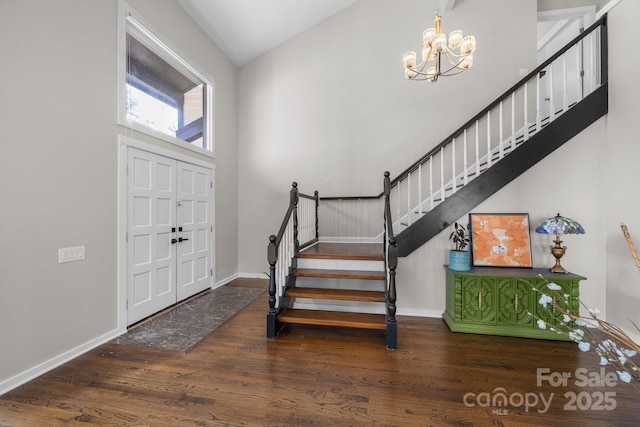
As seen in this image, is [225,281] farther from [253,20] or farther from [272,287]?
[253,20]

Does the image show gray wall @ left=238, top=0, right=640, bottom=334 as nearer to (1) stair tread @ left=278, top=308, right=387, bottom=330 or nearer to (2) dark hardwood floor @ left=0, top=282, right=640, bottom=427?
(1) stair tread @ left=278, top=308, right=387, bottom=330

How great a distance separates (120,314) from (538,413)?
12.6 ft

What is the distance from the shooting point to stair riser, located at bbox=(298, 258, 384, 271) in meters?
3.46

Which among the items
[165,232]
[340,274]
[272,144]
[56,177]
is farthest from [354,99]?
[56,177]

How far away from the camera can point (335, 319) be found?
9.80ft

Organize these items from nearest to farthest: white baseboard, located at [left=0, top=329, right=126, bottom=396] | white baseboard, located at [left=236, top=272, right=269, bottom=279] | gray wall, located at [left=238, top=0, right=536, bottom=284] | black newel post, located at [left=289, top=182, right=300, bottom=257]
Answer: white baseboard, located at [left=0, top=329, right=126, bottom=396]
black newel post, located at [left=289, top=182, right=300, bottom=257]
gray wall, located at [left=238, top=0, right=536, bottom=284]
white baseboard, located at [left=236, top=272, right=269, bottom=279]

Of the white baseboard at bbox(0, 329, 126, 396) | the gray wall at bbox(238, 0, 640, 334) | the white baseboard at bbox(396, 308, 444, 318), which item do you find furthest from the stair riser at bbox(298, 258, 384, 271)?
the white baseboard at bbox(0, 329, 126, 396)

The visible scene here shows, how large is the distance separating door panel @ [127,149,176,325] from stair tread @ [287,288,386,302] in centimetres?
177

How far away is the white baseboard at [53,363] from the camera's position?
2.17 meters

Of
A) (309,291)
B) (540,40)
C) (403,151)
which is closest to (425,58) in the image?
(403,151)

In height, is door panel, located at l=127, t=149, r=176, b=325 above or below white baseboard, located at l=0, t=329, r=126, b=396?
above

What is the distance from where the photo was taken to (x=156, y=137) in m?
3.54

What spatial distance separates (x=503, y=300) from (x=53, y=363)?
4349 mm

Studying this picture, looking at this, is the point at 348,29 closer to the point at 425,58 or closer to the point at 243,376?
the point at 425,58
